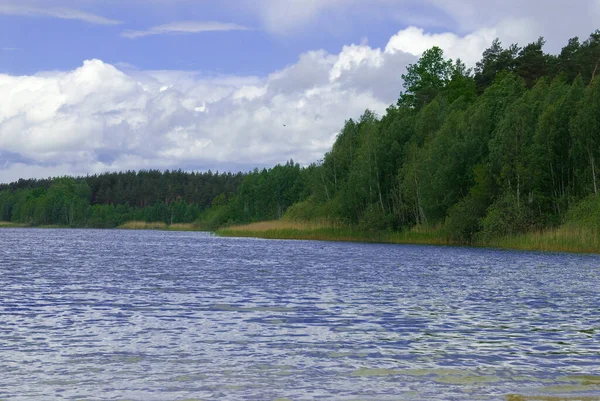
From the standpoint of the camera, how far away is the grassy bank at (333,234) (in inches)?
3730

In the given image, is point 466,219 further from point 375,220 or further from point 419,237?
point 375,220

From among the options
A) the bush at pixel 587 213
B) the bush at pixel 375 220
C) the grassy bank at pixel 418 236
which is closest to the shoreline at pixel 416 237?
the grassy bank at pixel 418 236

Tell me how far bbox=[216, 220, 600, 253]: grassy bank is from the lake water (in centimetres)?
2833

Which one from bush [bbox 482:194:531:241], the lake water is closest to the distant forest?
bush [bbox 482:194:531:241]

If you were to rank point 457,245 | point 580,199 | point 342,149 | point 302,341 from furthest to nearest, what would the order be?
1. point 342,149
2. point 457,245
3. point 580,199
4. point 302,341

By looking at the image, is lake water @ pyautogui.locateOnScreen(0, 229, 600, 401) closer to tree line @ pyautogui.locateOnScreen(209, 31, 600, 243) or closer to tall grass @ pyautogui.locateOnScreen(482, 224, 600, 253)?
tall grass @ pyautogui.locateOnScreen(482, 224, 600, 253)

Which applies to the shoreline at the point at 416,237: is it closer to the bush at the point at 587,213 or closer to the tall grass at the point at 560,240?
the tall grass at the point at 560,240

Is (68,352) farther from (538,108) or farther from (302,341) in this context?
(538,108)

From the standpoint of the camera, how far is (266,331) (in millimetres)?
21891

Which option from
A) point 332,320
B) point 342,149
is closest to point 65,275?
point 332,320

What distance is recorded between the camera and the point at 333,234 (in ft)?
356

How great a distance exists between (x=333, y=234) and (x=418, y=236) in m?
15.9

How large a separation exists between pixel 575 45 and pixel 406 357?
130 meters

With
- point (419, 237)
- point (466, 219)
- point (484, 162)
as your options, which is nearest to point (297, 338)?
point (466, 219)
